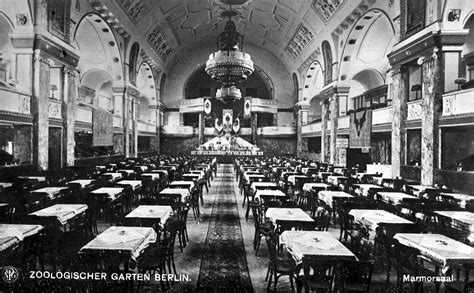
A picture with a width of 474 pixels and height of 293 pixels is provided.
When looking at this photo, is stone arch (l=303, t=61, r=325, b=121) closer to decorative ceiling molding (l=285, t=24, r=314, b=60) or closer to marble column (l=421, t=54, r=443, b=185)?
decorative ceiling molding (l=285, t=24, r=314, b=60)

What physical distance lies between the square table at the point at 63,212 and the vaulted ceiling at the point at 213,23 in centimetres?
1276

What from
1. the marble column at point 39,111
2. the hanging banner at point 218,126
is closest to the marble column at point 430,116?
the marble column at point 39,111

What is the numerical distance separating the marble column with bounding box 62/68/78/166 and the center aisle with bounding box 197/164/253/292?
7104 millimetres

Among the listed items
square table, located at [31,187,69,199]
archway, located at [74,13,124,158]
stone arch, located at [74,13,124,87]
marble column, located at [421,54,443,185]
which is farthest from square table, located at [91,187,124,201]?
stone arch, located at [74,13,124,87]

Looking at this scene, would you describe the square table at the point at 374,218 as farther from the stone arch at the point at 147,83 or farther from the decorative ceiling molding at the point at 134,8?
the stone arch at the point at 147,83

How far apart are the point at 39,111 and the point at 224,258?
893 centimetres

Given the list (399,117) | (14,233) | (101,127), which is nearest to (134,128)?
(101,127)

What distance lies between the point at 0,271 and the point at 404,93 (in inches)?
486

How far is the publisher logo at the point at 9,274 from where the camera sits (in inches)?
Answer: 125

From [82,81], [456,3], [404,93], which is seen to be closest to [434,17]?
[456,3]

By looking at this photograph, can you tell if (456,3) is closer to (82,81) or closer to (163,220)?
(163,220)

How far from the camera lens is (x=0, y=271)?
133 inches

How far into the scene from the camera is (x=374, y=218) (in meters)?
5.63

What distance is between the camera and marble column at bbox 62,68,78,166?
43.1 feet
